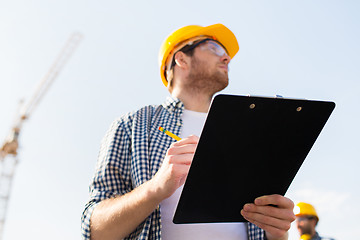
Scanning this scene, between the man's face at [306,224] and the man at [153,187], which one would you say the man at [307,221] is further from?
the man at [153,187]

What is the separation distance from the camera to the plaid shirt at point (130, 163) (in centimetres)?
205

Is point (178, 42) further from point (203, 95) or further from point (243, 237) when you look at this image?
point (243, 237)

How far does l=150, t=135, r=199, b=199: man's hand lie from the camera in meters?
1.64

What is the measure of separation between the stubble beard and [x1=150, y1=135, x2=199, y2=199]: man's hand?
1764 millimetres

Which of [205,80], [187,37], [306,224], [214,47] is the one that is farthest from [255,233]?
[306,224]

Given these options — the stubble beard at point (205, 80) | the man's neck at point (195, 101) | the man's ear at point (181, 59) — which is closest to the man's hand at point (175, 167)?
the man's neck at point (195, 101)

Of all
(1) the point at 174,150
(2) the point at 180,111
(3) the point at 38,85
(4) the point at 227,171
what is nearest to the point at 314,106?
(4) the point at 227,171

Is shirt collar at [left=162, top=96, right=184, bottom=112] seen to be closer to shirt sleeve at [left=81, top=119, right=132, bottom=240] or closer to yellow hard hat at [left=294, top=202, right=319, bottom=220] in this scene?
shirt sleeve at [left=81, top=119, right=132, bottom=240]

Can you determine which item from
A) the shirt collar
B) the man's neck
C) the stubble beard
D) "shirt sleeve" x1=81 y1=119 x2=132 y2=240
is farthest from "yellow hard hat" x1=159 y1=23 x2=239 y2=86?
"shirt sleeve" x1=81 y1=119 x2=132 y2=240

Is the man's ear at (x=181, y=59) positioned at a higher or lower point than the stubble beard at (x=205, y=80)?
higher

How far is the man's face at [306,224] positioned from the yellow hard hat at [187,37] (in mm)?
3640

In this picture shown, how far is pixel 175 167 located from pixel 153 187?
196 mm

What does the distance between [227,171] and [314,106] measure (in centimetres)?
48

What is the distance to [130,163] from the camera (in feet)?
7.38
